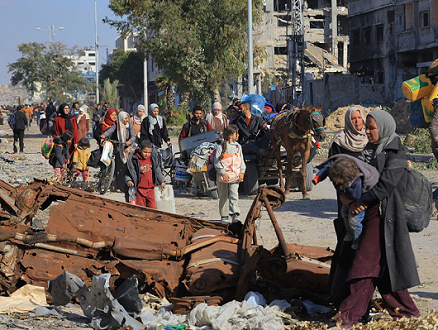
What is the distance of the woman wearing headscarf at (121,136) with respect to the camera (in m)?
14.7

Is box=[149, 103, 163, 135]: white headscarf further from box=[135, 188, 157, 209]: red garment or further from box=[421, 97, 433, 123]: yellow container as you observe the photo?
box=[421, 97, 433, 123]: yellow container

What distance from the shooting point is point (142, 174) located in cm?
970

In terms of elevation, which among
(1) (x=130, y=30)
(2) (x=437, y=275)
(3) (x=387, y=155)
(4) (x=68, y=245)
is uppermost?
(1) (x=130, y=30)

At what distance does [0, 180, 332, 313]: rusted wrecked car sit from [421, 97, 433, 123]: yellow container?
481 centimetres

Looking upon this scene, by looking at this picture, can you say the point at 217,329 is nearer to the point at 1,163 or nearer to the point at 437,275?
the point at 437,275

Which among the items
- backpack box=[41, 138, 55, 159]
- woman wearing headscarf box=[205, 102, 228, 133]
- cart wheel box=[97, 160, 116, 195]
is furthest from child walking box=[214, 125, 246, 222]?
backpack box=[41, 138, 55, 159]

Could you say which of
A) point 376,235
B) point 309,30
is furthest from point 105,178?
point 309,30

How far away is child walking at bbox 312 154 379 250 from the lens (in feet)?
17.3

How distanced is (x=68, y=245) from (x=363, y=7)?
140ft

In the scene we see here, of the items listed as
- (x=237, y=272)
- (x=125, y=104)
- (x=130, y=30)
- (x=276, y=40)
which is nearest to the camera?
(x=237, y=272)

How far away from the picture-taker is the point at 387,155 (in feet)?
18.1

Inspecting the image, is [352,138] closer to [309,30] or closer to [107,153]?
[107,153]

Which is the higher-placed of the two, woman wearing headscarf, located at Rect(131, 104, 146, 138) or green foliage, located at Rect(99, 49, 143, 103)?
green foliage, located at Rect(99, 49, 143, 103)

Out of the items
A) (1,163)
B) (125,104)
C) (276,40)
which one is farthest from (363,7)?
(125,104)
